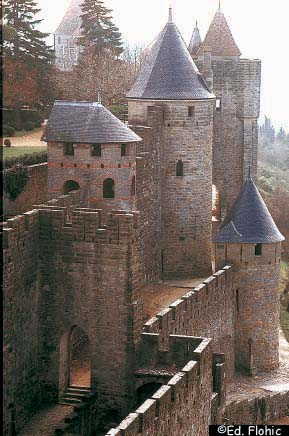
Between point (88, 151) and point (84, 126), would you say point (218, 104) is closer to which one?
point (84, 126)

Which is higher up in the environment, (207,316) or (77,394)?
(207,316)

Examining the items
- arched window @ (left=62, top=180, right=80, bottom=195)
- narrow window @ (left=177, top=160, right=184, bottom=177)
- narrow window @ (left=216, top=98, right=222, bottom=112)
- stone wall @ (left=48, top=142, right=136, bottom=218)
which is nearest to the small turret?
narrow window @ (left=216, top=98, right=222, bottom=112)

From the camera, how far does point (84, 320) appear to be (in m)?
32.7

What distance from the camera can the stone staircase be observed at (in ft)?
107

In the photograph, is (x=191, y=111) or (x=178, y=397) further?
(x=191, y=111)

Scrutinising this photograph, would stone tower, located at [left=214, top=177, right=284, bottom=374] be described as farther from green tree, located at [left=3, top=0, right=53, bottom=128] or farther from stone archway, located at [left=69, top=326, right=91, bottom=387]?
green tree, located at [left=3, top=0, right=53, bottom=128]

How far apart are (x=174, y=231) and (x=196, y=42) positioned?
50.4 feet

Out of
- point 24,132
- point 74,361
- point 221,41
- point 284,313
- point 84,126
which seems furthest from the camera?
point 24,132

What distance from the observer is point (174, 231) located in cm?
4584

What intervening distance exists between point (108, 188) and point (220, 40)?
19085mm

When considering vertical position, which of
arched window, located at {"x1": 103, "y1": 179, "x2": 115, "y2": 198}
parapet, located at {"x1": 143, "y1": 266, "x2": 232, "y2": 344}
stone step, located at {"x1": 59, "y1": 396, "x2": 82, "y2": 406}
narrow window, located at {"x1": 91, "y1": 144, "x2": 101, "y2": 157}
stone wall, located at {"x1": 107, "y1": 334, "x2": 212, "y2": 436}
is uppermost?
narrow window, located at {"x1": 91, "y1": 144, "x2": 101, "y2": 157}

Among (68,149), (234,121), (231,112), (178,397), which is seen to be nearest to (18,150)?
(231,112)

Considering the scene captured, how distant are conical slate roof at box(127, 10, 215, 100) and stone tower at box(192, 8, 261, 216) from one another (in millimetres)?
7332

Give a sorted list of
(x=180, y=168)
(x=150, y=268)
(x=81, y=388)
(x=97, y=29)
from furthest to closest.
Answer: (x=97, y=29) < (x=180, y=168) < (x=150, y=268) < (x=81, y=388)
